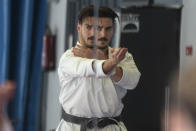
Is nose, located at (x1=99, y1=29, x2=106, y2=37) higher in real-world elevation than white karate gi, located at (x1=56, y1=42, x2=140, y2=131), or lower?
higher

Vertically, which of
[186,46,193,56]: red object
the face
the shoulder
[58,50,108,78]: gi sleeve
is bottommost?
[58,50,108,78]: gi sleeve

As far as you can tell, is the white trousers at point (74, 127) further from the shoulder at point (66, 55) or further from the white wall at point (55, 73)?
the shoulder at point (66, 55)

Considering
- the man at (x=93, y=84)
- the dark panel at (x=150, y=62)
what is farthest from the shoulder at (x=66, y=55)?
the dark panel at (x=150, y=62)

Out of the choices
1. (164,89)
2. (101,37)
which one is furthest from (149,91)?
(101,37)

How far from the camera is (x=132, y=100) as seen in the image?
589 millimetres

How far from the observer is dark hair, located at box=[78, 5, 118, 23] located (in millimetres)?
580

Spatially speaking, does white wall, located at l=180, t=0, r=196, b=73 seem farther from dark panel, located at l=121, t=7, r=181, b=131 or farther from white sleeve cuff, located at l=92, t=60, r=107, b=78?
white sleeve cuff, located at l=92, t=60, r=107, b=78

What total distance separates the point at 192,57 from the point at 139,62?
98 millimetres

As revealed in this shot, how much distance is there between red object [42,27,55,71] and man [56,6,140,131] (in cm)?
2

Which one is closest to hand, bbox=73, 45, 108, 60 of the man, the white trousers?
the man

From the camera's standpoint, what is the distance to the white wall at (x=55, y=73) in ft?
1.76

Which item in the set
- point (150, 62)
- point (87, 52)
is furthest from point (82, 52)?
point (150, 62)

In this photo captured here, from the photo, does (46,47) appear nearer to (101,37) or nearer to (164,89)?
→ (101,37)

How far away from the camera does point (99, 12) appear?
58cm
